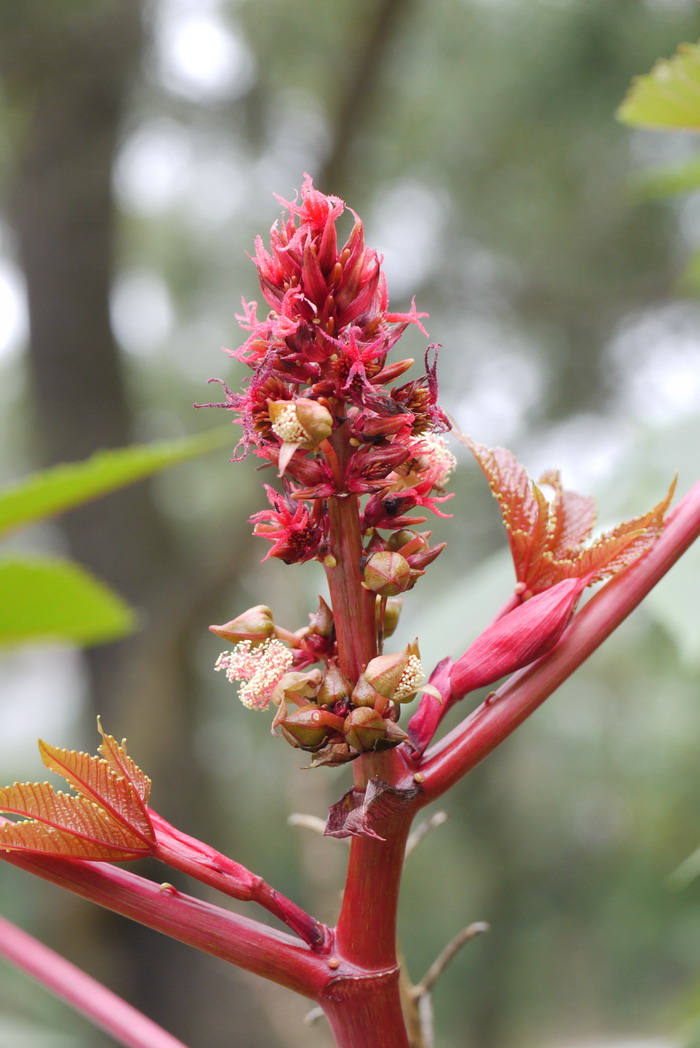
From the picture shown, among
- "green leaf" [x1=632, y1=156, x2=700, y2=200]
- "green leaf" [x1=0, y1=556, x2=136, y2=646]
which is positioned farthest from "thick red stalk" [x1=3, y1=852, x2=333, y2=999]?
"green leaf" [x1=632, y1=156, x2=700, y2=200]

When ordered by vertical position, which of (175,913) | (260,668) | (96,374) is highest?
(96,374)

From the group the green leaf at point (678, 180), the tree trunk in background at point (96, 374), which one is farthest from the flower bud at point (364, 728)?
the tree trunk in background at point (96, 374)

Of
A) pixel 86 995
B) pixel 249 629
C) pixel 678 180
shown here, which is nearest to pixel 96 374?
Answer: pixel 678 180

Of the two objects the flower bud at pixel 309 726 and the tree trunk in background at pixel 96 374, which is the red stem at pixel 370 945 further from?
the tree trunk in background at pixel 96 374

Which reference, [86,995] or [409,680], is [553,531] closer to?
[409,680]

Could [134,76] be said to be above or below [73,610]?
above

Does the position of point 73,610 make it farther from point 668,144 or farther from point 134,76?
point 668,144

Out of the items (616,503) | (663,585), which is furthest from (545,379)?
(663,585)
